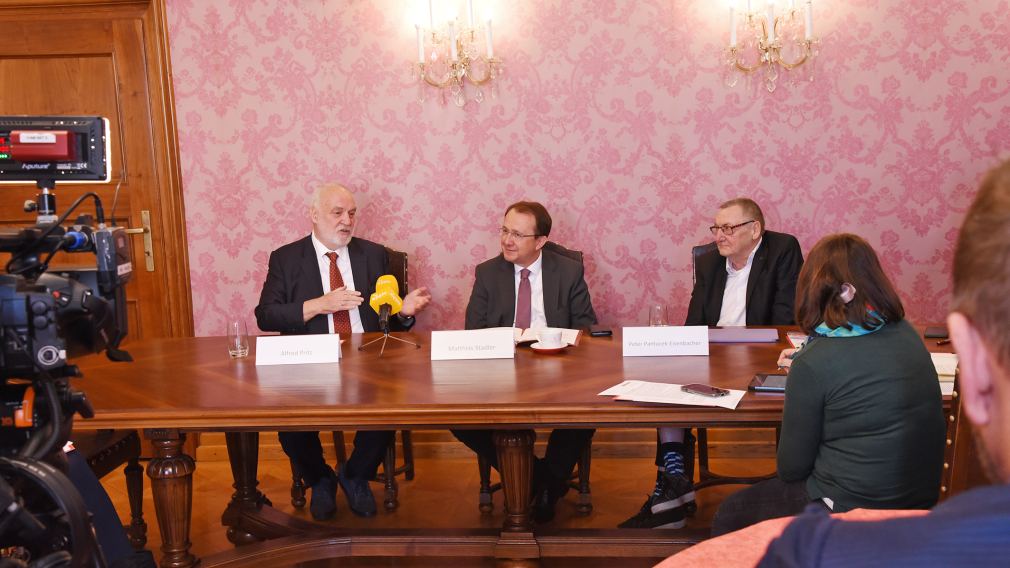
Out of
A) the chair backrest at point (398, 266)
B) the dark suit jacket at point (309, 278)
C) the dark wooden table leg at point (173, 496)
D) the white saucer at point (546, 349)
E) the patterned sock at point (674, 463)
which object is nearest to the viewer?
the dark wooden table leg at point (173, 496)

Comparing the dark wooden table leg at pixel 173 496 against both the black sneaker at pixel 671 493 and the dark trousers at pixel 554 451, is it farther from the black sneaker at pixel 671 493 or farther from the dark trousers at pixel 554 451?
the black sneaker at pixel 671 493

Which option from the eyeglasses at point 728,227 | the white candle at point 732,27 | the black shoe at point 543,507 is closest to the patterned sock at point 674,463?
the black shoe at point 543,507

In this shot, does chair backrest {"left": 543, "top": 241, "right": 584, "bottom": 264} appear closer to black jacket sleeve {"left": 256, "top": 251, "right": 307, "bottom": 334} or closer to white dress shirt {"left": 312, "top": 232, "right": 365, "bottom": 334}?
white dress shirt {"left": 312, "top": 232, "right": 365, "bottom": 334}

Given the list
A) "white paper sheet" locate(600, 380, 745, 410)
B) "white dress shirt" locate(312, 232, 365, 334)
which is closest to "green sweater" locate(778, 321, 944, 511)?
"white paper sheet" locate(600, 380, 745, 410)

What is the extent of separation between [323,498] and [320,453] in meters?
0.18

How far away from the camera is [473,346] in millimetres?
2857

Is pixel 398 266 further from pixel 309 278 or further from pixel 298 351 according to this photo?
pixel 298 351

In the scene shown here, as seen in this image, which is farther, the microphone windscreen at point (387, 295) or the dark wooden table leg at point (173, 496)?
the microphone windscreen at point (387, 295)

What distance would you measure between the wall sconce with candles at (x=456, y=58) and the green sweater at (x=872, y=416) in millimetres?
2627

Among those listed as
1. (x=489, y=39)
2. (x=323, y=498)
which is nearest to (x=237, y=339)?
(x=323, y=498)

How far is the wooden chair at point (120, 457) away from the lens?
2773 millimetres

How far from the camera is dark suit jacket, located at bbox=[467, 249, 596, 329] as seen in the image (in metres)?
3.75

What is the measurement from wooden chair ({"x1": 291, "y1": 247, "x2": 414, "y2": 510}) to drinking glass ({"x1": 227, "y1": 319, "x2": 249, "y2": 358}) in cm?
79

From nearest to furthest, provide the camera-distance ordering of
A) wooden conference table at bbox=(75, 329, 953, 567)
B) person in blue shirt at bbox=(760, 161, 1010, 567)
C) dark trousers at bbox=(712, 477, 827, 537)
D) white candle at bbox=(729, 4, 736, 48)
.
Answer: person in blue shirt at bbox=(760, 161, 1010, 567), dark trousers at bbox=(712, 477, 827, 537), wooden conference table at bbox=(75, 329, 953, 567), white candle at bbox=(729, 4, 736, 48)
